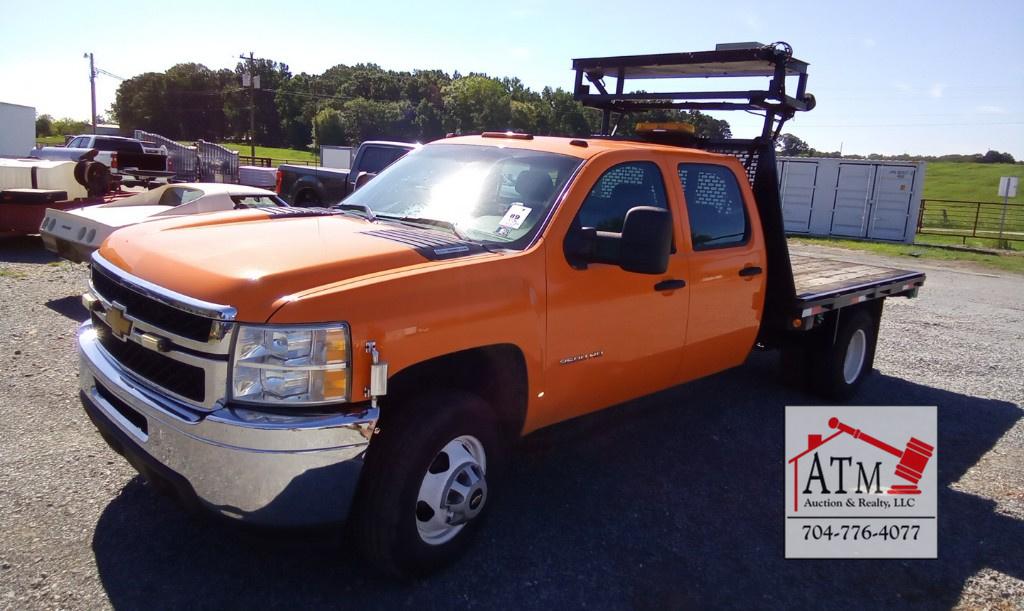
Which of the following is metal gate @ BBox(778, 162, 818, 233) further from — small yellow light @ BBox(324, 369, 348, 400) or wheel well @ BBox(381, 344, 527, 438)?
small yellow light @ BBox(324, 369, 348, 400)

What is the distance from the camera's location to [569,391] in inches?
148

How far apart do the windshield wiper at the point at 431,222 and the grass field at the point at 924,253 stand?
18885 mm

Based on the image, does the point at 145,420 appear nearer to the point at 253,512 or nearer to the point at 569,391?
the point at 253,512

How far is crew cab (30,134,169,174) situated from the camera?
21.0m

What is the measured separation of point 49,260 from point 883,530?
1125cm

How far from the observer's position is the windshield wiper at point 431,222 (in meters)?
3.62

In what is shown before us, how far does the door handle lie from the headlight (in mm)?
2025

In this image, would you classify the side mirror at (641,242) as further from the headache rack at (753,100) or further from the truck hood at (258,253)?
the headache rack at (753,100)

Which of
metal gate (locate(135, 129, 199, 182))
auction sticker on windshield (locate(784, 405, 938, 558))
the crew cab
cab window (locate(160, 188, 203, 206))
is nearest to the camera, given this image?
auction sticker on windshield (locate(784, 405, 938, 558))

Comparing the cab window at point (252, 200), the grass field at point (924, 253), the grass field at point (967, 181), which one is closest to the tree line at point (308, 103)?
the grass field at point (967, 181)

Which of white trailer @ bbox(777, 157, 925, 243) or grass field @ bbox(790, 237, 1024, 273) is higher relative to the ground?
white trailer @ bbox(777, 157, 925, 243)

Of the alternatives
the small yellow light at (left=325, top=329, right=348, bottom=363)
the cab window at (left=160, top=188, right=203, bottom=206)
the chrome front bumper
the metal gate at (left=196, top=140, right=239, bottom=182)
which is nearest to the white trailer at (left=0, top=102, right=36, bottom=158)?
the metal gate at (left=196, top=140, right=239, bottom=182)

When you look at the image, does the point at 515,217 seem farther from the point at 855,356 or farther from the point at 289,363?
the point at 855,356

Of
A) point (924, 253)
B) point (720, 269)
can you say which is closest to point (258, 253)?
point (720, 269)
